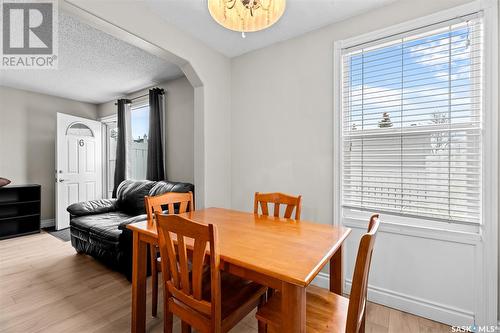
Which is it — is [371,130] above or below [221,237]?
above

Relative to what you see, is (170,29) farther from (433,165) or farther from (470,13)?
(433,165)

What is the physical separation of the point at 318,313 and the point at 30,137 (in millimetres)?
5439

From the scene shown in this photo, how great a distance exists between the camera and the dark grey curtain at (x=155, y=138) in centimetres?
358

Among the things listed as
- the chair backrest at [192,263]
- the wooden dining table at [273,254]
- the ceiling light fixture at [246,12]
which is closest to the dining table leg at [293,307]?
the wooden dining table at [273,254]

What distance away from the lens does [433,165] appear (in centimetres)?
179

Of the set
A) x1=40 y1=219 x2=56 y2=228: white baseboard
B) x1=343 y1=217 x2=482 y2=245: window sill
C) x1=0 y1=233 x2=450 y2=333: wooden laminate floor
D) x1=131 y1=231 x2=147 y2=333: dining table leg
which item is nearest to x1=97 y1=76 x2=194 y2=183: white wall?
x1=0 y1=233 x2=450 y2=333: wooden laminate floor

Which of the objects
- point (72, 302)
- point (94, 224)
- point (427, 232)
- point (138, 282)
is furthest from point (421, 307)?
point (94, 224)

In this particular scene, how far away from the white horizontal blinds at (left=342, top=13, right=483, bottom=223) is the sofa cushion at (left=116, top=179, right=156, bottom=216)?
2574 millimetres

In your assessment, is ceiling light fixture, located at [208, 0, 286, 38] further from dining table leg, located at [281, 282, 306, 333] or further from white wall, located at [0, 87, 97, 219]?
white wall, located at [0, 87, 97, 219]

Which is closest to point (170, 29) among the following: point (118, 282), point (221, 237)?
point (221, 237)

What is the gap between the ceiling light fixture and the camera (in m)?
1.20

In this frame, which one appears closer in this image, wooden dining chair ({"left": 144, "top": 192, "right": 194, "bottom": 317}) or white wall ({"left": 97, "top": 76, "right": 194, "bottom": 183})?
wooden dining chair ({"left": 144, "top": 192, "right": 194, "bottom": 317})

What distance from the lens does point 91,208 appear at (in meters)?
3.15

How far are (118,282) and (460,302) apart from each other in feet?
9.69
